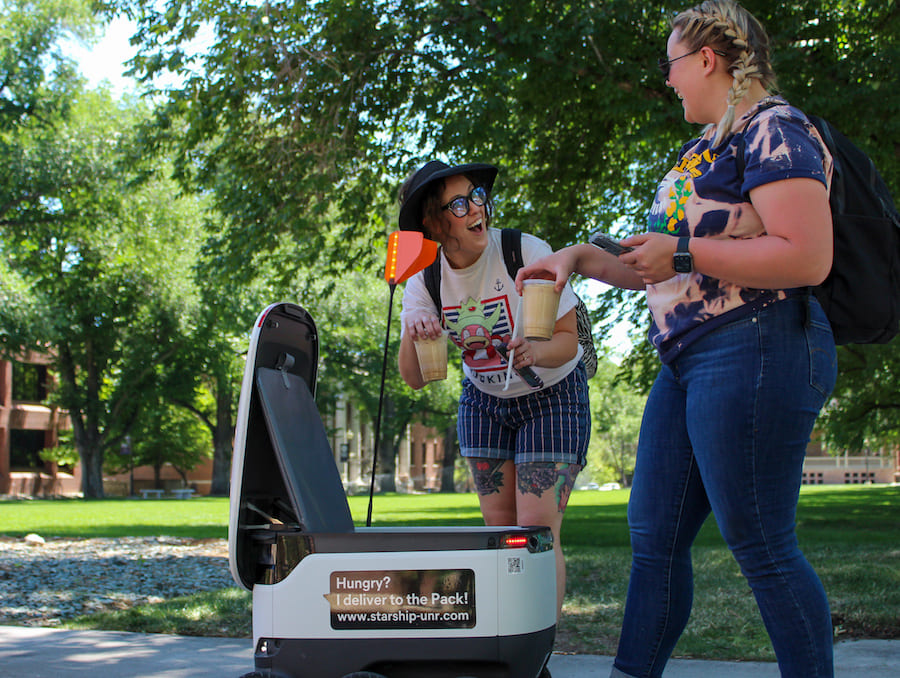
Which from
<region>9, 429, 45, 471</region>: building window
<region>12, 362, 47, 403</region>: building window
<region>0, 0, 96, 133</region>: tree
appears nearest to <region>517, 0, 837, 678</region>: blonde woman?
<region>0, 0, 96, 133</region>: tree

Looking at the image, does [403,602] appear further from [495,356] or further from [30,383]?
[30,383]

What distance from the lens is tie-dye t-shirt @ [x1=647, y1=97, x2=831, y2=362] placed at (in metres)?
2.21

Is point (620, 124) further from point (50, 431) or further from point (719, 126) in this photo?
point (50, 431)

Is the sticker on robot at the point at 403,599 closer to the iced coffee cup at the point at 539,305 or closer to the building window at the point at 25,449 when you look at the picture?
the iced coffee cup at the point at 539,305

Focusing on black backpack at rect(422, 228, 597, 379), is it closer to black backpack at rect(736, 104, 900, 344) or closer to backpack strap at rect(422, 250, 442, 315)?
backpack strap at rect(422, 250, 442, 315)

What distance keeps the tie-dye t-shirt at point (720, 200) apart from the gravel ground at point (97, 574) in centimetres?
455

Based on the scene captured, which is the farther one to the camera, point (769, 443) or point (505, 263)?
point (505, 263)

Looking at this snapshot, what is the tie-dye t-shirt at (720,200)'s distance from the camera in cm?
221

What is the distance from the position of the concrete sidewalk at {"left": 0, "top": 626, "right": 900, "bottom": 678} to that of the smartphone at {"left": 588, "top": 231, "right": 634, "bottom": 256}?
7.11 ft

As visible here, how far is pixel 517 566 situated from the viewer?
2.57 metres

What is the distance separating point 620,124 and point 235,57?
14.4 ft

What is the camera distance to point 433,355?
3143 millimetres

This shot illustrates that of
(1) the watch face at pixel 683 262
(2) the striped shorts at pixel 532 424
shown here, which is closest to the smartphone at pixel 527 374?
(2) the striped shorts at pixel 532 424

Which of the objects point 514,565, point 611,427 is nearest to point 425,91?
point 514,565
